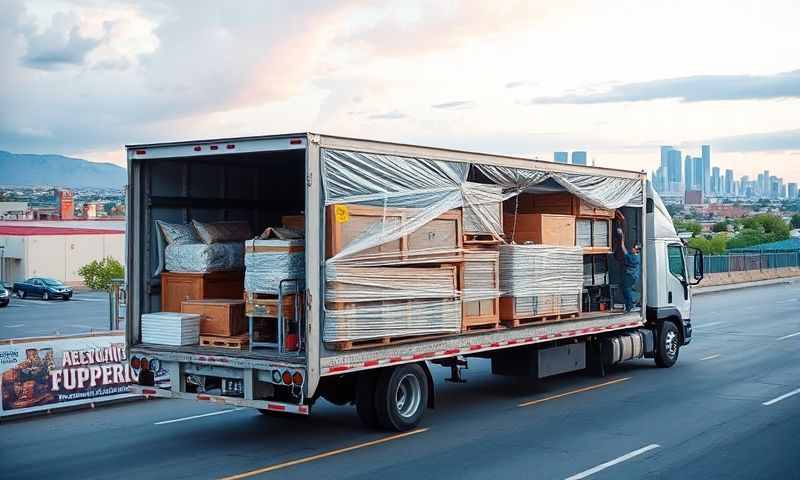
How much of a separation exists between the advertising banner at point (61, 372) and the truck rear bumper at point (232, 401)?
1.51m

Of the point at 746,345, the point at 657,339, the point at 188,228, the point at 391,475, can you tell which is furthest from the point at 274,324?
the point at 746,345

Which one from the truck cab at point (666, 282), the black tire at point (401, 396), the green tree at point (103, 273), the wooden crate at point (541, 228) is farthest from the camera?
the green tree at point (103, 273)

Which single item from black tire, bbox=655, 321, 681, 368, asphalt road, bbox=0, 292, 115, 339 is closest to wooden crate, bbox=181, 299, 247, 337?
black tire, bbox=655, 321, 681, 368

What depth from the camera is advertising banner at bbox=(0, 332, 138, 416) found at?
13609 millimetres

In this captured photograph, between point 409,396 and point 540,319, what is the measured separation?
3074 millimetres

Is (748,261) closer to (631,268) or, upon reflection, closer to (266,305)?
(631,268)

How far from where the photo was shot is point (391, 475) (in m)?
9.76

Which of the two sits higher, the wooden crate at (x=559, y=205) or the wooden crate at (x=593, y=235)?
the wooden crate at (x=559, y=205)

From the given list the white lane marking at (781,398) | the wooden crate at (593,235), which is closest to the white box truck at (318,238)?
the wooden crate at (593,235)

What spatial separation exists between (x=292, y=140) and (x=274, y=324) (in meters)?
2.44

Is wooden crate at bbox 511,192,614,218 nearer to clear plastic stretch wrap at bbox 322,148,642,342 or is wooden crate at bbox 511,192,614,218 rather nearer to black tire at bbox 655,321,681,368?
clear plastic stretch wrap at bbox 322,148,642,342

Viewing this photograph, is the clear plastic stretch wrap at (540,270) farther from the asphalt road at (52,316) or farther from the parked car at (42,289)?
the parked car at (42,289)

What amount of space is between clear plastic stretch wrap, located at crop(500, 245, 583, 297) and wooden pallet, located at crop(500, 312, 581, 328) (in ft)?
1.12

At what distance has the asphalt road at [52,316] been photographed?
3334 centimetres
